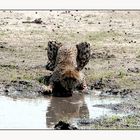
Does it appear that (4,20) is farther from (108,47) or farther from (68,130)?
(68,130)

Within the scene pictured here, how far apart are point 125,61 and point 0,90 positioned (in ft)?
14.8

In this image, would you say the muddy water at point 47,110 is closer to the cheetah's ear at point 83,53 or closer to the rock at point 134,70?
the cheetah's ear at point 83,53

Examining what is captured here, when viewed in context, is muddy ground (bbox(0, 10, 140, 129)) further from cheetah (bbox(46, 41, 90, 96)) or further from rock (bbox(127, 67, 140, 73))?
cheetah (bbox(46, 41, 90, 96))

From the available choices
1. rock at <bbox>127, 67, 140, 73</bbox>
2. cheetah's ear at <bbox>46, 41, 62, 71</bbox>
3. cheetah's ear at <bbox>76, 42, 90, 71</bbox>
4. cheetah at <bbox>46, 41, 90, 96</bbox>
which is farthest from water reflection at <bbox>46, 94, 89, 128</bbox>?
rock at <bbox>127, 67, 140, 73</bbox>

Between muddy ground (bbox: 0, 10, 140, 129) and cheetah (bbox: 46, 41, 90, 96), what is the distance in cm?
37

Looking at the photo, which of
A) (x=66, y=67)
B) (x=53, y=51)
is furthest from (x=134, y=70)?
(x=66, y=67)

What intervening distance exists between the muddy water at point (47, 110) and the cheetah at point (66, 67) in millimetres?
292

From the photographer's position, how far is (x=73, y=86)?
53.3ft

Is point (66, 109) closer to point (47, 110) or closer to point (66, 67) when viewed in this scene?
point (47, 110)

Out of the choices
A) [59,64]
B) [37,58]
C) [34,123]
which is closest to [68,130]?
[34,123]

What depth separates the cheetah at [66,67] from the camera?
53.1 feet

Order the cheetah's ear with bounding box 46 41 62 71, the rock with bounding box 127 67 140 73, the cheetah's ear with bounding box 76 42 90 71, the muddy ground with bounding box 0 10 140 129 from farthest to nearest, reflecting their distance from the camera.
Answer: the rock with bounding box 127 67 140 73 < the cheetah's ear with bounding box 46 41 62 71 < the cheetah's ear with bounding box 76 42 90 71 < the muddy ground with bounding box 0 10 140 129

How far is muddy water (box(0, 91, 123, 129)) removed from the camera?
14070 millimetres

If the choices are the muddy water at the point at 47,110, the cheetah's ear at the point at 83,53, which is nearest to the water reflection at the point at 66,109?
the muddy water at the point at 47,110
